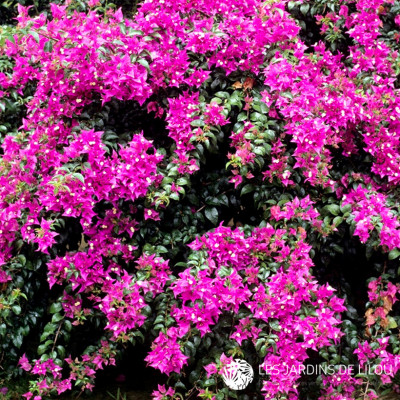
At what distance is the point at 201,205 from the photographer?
257cm

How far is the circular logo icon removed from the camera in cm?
215

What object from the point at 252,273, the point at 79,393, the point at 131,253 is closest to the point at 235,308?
the point at 252,273

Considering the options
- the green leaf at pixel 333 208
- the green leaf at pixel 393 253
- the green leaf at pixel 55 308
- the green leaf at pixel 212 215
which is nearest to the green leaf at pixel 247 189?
the green leaf at pixel 212 215

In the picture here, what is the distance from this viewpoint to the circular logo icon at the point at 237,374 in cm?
215

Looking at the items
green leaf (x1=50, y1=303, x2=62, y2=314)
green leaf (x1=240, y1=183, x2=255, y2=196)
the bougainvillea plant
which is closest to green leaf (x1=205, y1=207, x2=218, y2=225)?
the bougainvillea plant

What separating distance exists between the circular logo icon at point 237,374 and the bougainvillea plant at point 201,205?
3 centimetres

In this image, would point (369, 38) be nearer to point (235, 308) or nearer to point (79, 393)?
point (235, 308)

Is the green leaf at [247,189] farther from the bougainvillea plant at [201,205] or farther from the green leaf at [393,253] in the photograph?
the green leaf at [393,253]

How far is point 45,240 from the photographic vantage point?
7.18 feet

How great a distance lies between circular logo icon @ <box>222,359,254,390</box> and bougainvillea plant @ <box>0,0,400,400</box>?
0.10ft

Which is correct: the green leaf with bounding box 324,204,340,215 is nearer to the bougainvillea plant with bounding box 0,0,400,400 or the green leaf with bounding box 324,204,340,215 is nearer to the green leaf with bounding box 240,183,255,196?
the bougainvillea plant with bounding box 0,0,400,400

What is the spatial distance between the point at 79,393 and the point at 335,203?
150 centimetres

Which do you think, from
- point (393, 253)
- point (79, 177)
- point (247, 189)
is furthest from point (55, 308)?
point (393, 253)

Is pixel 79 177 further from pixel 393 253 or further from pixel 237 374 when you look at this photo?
pixel 393 253
